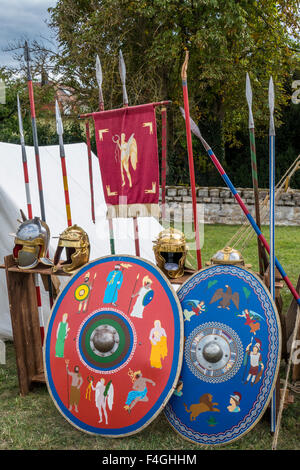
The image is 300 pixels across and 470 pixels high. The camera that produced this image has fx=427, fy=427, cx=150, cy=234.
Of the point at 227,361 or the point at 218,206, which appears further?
the point at 218,206

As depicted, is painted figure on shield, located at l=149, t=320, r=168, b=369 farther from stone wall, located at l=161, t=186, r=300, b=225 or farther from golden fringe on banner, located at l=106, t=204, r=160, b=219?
stone wall, located at l=161, t=186, r=300, b=225

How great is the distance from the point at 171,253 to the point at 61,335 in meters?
0.79

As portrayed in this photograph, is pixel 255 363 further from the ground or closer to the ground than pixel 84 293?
closer to the ground

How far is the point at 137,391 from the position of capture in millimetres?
2201

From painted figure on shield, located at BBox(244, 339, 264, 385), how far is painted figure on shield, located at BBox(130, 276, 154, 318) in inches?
A: 22.7

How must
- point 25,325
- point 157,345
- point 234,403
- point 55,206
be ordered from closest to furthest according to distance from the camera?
point 234,403
point 157,345
point 25,325
point 55,206

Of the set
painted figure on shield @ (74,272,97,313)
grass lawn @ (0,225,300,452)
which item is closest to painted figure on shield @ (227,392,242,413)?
grass lawn @ (0,225,300,452)

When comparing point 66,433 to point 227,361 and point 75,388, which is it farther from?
point 227,361

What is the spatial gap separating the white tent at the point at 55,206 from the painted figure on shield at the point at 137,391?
1.34 meters

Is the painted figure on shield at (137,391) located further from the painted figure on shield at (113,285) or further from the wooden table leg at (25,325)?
the wooden table leg at (25,325)

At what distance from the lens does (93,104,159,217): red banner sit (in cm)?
254

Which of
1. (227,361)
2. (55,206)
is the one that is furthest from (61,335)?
(55,206)
